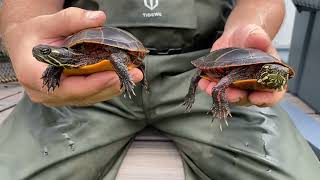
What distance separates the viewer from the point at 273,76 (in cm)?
99

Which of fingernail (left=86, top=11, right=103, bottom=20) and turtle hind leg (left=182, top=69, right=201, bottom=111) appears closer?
fingernail (left=86, top=11, right=103, bottom=20)

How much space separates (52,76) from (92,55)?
12 centimetres

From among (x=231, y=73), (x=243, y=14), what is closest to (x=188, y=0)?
(x=243, y=14)

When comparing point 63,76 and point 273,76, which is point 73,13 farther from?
point 273,76

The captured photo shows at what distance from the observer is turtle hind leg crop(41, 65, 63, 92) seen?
1022 millimetres

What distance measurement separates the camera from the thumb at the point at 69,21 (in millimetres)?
991

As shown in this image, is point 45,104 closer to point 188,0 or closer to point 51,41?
point 51,41

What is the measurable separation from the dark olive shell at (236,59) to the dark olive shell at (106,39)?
20 centimetres

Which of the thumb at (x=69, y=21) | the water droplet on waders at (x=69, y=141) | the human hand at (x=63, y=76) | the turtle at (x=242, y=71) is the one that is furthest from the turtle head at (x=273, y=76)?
the water droplet on waders at (x=69, y=141)

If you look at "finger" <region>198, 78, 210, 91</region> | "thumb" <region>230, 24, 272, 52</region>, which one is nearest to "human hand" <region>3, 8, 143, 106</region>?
"finger" <region>198, 78, 210, 91</region>

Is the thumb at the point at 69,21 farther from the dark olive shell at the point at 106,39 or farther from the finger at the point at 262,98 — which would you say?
the finger at the point at 262,98

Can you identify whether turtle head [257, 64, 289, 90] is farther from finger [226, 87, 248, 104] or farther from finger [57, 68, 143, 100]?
finger [57, 68, 143, 100]

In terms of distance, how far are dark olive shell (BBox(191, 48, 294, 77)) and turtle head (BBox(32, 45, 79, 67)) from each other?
38 centimetres

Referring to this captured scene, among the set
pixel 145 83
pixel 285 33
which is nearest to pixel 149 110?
pixel 145 83
